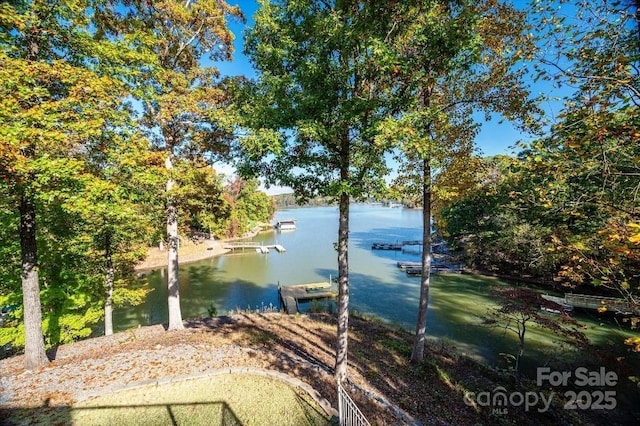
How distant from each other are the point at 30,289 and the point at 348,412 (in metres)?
7.22

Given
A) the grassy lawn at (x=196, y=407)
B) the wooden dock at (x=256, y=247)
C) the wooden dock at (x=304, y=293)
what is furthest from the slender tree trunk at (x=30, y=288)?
the wooden dock at (x=256, y=247)

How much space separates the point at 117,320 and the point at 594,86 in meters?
20.9

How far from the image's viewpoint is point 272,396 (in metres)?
5.45

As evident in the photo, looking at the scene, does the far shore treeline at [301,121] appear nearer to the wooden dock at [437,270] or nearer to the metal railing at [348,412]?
the metal railing at [348,412]

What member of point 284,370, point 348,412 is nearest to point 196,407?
point 284,370

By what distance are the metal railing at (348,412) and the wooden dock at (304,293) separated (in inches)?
535

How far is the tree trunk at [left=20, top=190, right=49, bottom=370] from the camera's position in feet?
19.5

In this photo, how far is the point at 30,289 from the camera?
6020 mm

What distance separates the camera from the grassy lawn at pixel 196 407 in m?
4.72

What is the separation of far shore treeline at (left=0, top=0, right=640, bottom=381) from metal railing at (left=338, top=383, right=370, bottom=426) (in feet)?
4.66

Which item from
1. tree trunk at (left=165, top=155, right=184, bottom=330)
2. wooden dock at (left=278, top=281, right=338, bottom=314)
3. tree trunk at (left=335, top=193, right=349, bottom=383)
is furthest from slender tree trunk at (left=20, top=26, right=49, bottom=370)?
wooden dock at (left=278, top=281, right=338, bottom=314)

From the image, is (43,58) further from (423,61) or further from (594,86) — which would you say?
(594,86)

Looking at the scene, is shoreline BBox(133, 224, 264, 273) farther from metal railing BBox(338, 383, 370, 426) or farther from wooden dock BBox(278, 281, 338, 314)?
metal railing BBox(338, 383, 370, 426)

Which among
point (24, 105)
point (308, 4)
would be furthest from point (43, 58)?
point (308, 4)
